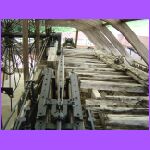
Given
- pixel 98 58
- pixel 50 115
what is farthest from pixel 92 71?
pixel 50 115

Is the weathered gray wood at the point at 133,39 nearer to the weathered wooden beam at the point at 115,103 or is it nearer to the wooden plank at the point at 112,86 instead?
the wooden plank at the point at 112,86

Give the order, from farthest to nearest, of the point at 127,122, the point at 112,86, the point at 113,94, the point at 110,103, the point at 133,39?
the point at 133,39
the point at 113,94
the point at 112,86
the point at 110,103
the point at 127,122

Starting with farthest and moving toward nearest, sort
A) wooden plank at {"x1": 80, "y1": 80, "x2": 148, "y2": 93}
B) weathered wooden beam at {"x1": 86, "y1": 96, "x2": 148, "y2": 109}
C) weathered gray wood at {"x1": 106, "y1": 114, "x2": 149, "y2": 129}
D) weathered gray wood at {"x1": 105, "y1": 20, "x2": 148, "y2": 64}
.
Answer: weathered gray wood at {"x1": 105, "y1": 20, "x2": 148, "y2": 64} → wooden plank at {"x1": 80, "y1": 80, "x2": 148, "y2": 93} → weathered wooden beam at {"x1": 86, "y1": 96, "x2": 148, "y2": 109} → weathered gray wood at {"x1": 106, "y1": 114, "x2": 149, "y2": 129}

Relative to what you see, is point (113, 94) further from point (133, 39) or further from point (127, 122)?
point (127, 122)

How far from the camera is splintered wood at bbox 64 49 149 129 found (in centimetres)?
307

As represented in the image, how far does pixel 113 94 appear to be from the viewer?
4.44m

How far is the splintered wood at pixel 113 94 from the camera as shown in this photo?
307 centimetres

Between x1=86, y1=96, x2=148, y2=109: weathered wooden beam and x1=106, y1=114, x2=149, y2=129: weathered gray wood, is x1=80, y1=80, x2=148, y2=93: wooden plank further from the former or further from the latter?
x1=106, y1=114, x2=149, y2=129: weathered gray wood

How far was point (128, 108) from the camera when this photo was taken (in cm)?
339

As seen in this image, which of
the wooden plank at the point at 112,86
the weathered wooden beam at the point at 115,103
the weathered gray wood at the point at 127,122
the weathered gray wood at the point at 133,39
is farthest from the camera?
the weathered gray wood at the point at 133,39

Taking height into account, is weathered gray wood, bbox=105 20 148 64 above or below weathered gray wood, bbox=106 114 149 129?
above

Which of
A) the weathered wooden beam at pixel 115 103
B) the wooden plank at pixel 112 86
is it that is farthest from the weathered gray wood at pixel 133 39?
the weathered wooden beam at pixel 115 103

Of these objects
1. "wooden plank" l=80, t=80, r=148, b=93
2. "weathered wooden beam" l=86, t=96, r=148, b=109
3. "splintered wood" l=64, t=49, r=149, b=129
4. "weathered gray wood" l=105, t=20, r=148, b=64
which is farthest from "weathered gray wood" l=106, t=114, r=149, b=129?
"weathered gray wood" l=105, t=20, r=148, b=64

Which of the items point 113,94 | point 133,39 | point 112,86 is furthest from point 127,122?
point 133,39
